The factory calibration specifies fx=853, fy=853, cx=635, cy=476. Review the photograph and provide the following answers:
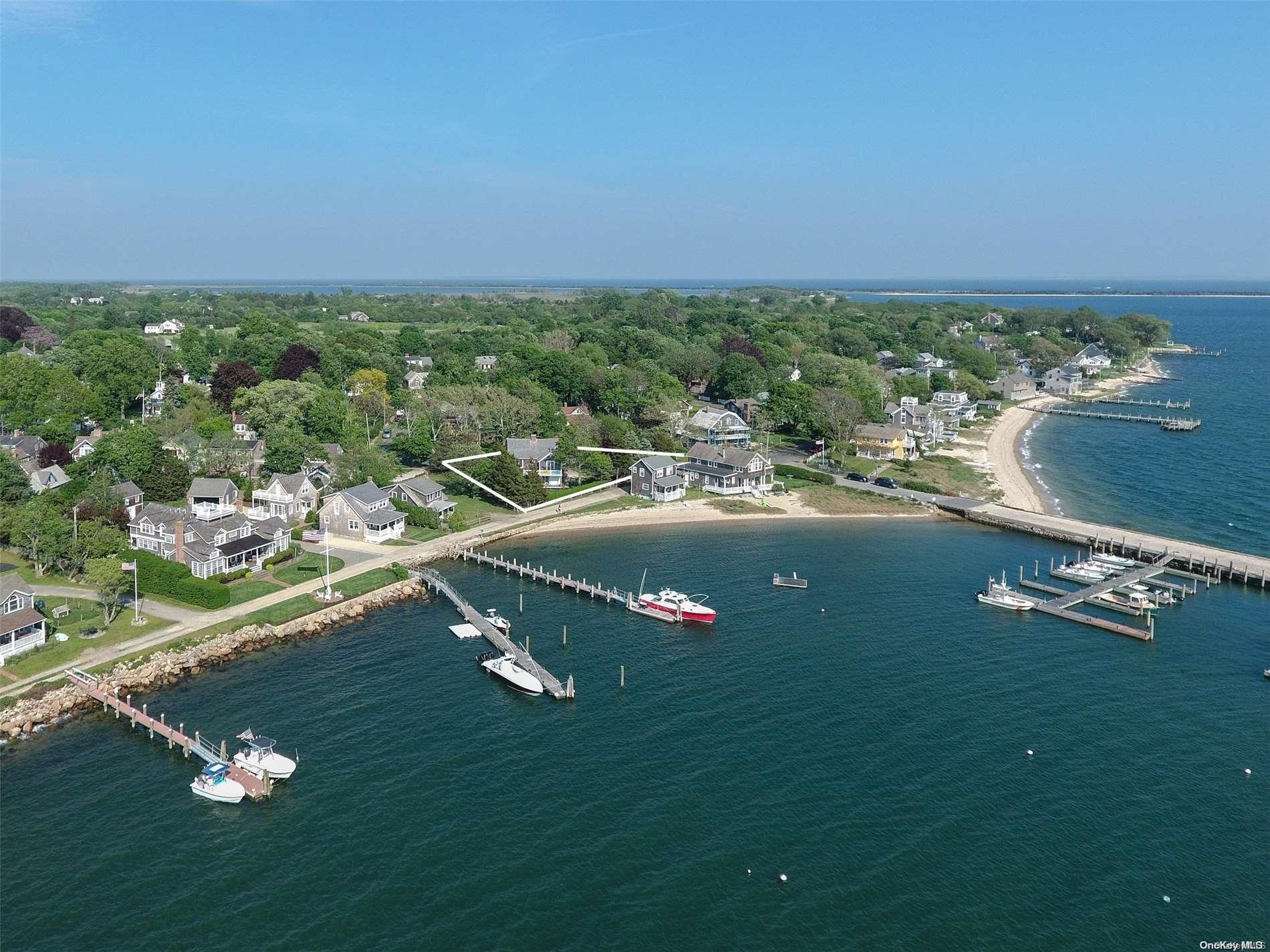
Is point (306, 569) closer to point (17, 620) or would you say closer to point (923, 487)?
point (17, 620)

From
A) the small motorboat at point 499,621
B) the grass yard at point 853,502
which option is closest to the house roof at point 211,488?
the small motorboat at point 499,621

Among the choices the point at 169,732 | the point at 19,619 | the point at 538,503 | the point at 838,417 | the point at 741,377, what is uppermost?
the point at 741,377

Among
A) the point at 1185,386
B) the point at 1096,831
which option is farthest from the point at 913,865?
the point at 1185,386

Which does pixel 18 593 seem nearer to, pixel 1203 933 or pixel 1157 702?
pixel 1203 933

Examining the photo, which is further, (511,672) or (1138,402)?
(1138,402)

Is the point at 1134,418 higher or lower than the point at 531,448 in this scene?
higher

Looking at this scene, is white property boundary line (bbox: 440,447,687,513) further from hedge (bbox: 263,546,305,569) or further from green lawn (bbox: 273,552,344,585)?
hedge (bbox: 263,546,305,569)

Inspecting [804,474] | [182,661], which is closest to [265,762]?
[182,661]
